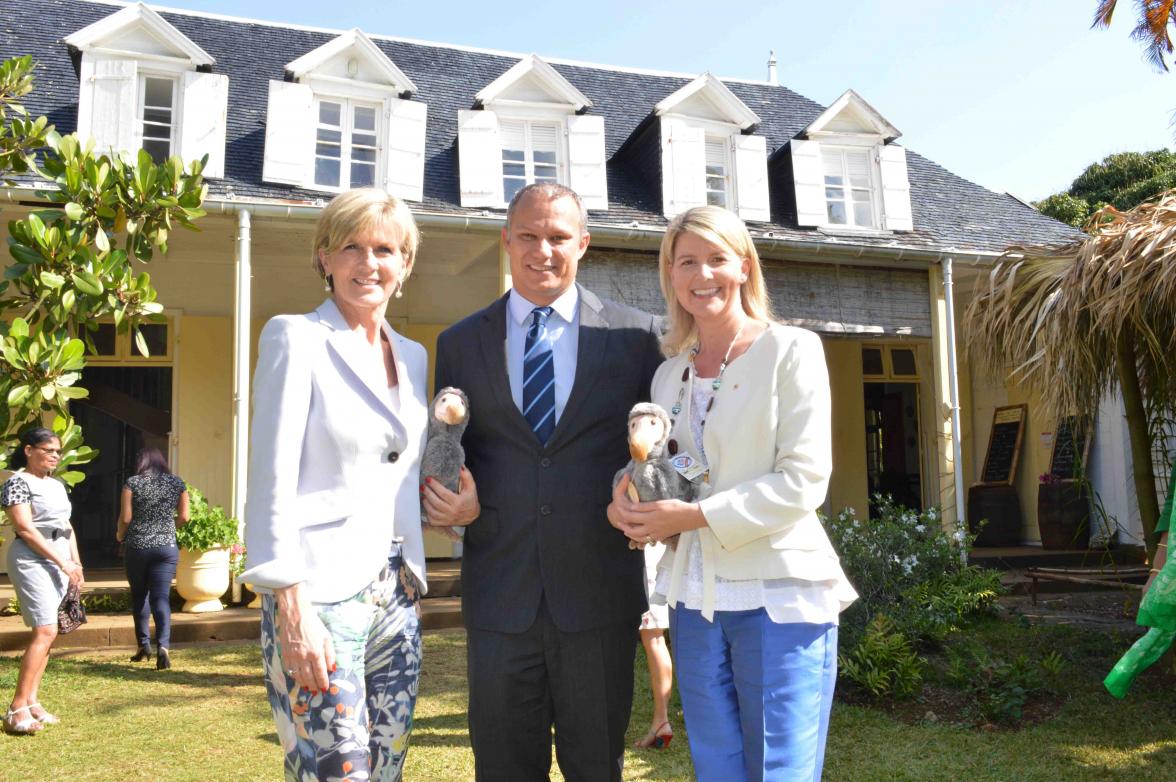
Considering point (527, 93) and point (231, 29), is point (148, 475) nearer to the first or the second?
point (527, 93)

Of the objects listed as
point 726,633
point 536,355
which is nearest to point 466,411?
point 536,355

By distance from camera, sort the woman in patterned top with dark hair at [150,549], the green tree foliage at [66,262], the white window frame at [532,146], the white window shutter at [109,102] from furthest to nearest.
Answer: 1. the white window frame at [532,146]
2. the white window shutter at [109,102]
3. the woman in patterned top with dark hair at [150,549]
4. the green tree foliage at [66,262]

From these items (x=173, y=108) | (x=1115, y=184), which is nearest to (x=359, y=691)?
(x=173, y=108)

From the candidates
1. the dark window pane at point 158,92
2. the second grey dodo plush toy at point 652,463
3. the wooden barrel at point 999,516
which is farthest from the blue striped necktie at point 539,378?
the wooden barrel at point 999,516

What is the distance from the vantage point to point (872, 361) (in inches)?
542

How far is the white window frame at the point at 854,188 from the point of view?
36.1 ft

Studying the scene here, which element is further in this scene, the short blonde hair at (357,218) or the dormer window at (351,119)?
the dormer window at (351,119)

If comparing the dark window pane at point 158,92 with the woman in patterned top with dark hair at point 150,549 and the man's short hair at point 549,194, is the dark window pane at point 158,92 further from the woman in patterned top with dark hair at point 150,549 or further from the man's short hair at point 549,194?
the man's short hair at point 549,194

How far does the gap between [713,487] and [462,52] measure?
11743 mm

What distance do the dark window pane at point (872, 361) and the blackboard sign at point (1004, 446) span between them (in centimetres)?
175

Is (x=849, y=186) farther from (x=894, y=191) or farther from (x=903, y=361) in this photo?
(x=903, y=361)

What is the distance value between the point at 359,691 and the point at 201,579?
6.73 metres

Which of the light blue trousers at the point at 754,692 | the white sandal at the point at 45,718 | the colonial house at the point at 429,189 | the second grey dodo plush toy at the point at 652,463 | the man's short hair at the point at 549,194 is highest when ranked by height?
the colonial house at the point at 429,189

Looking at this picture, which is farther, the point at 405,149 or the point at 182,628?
the point at 405,149
